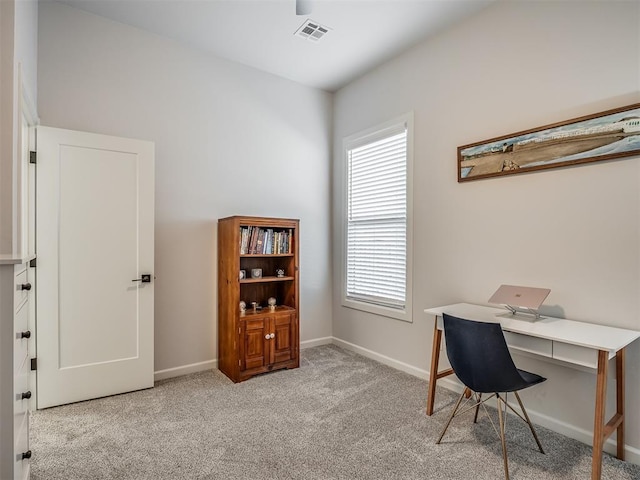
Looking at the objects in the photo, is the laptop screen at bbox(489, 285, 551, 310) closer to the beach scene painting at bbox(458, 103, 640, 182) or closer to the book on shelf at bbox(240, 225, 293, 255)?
the beach scene painting at bbox(458, 103, 640, 182)

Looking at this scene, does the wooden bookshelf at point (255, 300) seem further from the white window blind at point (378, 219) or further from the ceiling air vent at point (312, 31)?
the ceiling air vent at point (312, 31)

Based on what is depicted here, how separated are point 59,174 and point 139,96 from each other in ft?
3.26

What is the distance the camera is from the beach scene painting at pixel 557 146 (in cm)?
207

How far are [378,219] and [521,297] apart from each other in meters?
1.72

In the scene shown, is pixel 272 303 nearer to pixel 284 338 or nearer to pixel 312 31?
pixel 284 338

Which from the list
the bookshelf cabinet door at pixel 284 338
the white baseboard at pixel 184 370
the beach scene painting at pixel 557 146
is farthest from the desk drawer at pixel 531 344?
the white baseboard at pixel 184 370

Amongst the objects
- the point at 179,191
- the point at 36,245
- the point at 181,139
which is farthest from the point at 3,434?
the point at 181,139

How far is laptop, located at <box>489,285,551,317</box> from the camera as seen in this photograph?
7.23 ft

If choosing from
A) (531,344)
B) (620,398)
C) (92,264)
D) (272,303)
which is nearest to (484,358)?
(531,344)

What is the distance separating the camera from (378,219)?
148 inches

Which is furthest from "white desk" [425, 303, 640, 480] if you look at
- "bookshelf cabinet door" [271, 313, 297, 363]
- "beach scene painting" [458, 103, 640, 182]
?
"bookshelf cabinet door" [271, 313, 297, 363]

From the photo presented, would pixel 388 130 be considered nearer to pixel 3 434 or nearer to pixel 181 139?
pixel 181 139

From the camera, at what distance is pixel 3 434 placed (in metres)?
1.40

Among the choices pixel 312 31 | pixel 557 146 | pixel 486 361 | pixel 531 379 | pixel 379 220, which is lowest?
pixel 531 379
